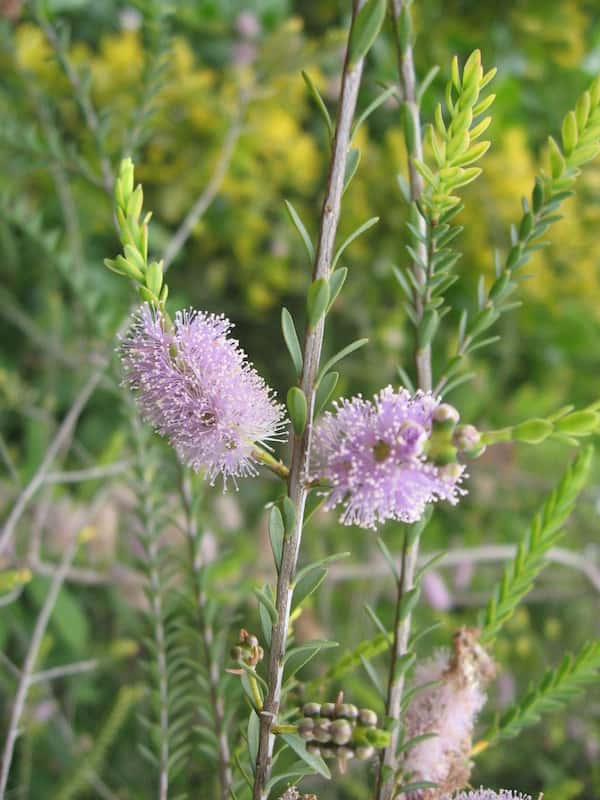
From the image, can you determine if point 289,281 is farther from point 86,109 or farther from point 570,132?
point 570,132

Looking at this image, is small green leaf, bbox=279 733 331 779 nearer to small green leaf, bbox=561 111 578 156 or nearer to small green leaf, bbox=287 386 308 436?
small green leaf, bbox=287 386 308 436

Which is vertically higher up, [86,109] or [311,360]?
[86,109]

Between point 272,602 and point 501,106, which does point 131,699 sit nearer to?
point 272,602

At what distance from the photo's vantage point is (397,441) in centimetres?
18

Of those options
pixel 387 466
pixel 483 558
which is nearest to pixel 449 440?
pixel 387 466

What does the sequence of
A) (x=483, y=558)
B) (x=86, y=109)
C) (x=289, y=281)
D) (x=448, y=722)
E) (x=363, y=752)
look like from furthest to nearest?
1. (x=289, y=281)
2. (x=483, y=558)
3. (x=86, y=109)
4. (x=448, y=722)
5. (x=363, y=752)

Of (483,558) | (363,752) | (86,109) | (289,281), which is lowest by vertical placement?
(363,752)

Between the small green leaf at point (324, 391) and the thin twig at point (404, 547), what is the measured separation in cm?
7

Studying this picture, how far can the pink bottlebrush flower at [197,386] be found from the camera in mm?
208

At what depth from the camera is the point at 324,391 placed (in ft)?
0.70

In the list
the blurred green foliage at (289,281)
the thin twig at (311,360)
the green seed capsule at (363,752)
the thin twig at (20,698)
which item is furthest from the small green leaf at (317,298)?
the blurred green foliage at (289,281)

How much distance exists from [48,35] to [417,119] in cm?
33

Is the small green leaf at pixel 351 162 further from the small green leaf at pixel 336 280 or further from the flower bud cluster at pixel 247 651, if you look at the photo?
the flower bud cluster at pixel 247 651

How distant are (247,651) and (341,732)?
46mm
